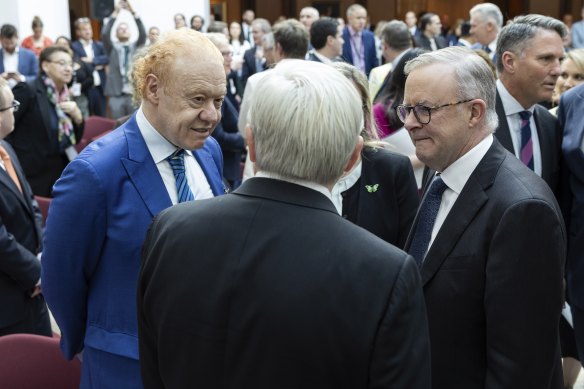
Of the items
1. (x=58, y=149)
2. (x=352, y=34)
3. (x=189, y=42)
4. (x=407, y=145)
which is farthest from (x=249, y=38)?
(x=189, y=42)

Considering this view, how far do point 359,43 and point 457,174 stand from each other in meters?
9.32

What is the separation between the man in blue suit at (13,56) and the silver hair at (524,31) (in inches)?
342

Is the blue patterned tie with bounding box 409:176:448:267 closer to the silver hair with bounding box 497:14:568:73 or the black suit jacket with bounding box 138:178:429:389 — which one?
the black suit jacket with bounding box 138:178:429:389

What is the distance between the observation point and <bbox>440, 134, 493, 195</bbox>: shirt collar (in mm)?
2035

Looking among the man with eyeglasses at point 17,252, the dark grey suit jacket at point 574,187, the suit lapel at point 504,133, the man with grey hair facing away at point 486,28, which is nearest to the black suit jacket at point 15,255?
the man with eyeglasses at point 17,252

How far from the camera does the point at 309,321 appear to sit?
139 centimetres

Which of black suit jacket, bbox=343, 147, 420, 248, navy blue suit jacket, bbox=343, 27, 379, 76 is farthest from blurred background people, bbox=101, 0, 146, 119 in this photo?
black suit jacket, bbox=343, 147, 420, 248

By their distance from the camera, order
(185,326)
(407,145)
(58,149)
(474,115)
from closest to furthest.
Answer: (185,326)
(474,115)
(407,145)
(58,149)

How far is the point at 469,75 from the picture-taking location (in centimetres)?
208

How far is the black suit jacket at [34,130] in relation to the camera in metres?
5.90

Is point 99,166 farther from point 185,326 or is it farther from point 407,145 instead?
point 407,145

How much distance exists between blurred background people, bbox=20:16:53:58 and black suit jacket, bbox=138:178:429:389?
11.2 m

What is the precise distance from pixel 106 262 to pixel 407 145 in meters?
1.93

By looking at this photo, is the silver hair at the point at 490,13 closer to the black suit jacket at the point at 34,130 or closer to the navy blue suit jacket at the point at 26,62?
the black suit jacket at the point at 34,130
